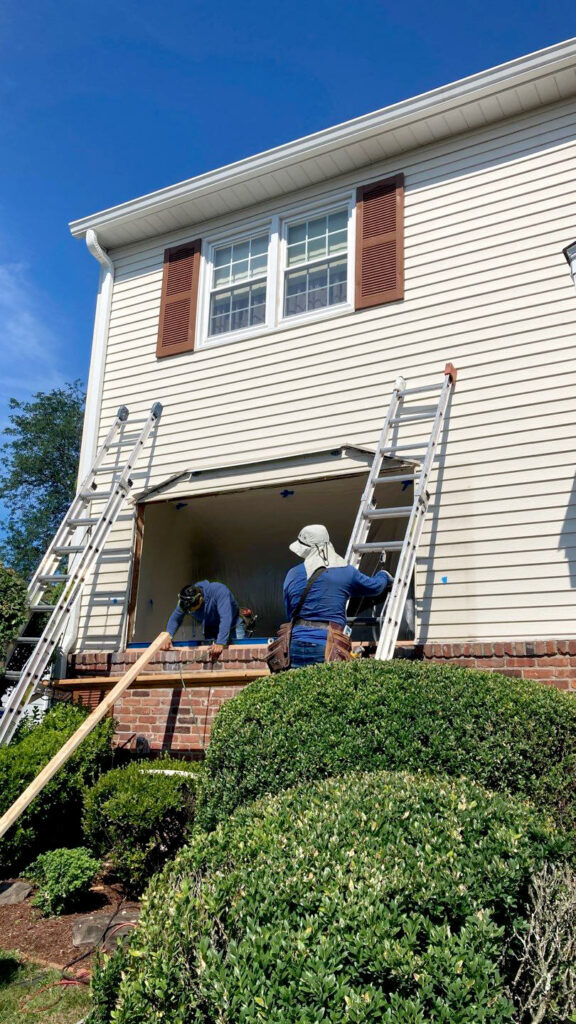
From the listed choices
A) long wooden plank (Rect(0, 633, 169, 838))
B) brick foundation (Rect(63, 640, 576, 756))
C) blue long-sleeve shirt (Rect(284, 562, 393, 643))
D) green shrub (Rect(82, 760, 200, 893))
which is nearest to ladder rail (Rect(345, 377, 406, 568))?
blue long-sleeve shirt (Rect(284, 562, 393, 643))

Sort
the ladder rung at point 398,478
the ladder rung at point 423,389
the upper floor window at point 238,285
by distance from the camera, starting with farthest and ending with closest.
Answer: the upper floor window at point 238,285
the ladder rung at point 423,389
the ladder rung at point 398,478

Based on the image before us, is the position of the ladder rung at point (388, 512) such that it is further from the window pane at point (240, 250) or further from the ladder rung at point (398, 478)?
the window pane at point (240, 250)

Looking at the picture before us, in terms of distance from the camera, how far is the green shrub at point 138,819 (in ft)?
16.3

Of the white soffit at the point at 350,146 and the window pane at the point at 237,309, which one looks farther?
the window pane at the point at 237,309

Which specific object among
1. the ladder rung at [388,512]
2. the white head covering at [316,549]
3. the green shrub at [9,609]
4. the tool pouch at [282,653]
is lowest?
the tool pouch at [282,653]

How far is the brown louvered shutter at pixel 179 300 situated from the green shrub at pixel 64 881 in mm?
6003

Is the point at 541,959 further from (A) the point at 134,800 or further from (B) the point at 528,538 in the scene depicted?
(B) the point at 528,538

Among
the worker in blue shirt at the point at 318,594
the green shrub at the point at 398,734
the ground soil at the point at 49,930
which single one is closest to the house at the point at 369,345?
the worker in blue shirt at the point at 318,594

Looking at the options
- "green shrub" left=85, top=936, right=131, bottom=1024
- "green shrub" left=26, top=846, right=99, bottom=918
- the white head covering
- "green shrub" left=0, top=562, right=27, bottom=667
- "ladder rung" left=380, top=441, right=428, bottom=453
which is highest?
"ladder rung" left=380, top=441, right=428, bottom=453

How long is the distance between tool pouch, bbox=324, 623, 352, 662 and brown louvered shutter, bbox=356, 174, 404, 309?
13.7 feet

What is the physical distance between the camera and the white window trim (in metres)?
8.56

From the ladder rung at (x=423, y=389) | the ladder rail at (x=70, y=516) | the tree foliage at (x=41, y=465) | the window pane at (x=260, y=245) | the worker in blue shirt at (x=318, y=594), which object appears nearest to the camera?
the worker in blue shirt at (x=318, y=594)

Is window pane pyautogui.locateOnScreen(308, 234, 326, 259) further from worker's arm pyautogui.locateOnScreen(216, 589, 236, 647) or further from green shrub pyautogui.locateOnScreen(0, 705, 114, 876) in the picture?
green shrub pyautogui.locateOnScreen(0, 705, 114, 876)

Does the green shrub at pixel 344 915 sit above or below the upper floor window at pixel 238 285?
below
